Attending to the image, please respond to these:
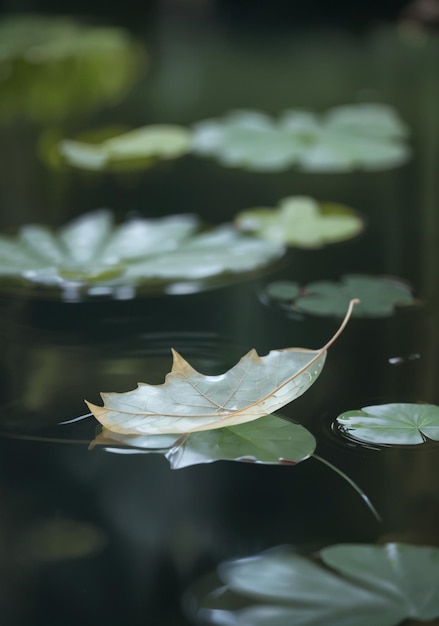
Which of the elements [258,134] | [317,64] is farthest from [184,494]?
[317,64]

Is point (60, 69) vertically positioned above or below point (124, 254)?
above

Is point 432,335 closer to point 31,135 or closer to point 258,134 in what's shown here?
point 258,134

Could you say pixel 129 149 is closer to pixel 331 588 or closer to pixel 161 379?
pixel 161 379

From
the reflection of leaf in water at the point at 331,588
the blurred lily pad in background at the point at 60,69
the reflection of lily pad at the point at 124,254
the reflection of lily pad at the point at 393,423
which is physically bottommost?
the reflection of leaf in water at the point at 331,588

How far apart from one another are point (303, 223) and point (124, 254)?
26cm

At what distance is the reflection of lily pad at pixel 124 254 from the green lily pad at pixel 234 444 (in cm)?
30

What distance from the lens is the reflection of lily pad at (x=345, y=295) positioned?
817 millimetres

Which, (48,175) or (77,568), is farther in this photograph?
(48,175)

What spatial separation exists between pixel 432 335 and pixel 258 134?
0.84 meters

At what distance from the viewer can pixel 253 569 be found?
0.48 m

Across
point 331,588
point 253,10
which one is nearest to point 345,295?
point 331,588

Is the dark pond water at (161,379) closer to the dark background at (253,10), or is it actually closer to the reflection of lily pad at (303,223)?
the reflection of lily pad at (303,223)

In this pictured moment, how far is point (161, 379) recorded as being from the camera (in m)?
0.69

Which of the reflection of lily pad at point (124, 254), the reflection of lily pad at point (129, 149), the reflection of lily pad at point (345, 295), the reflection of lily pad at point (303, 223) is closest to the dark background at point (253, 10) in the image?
the reflection of lily pad at point (129, 149)
